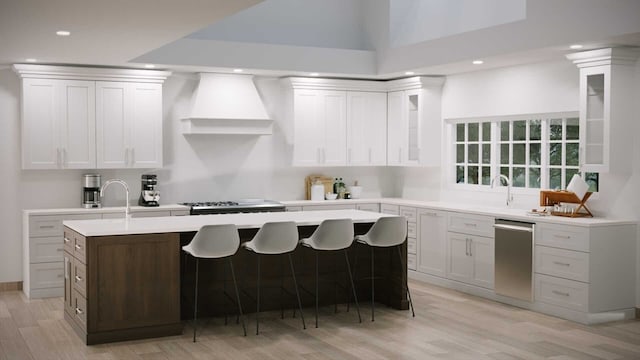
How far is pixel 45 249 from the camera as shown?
7961 mm

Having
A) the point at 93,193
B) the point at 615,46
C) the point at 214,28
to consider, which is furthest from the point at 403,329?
the point at 214,28

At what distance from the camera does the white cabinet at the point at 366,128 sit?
980cm

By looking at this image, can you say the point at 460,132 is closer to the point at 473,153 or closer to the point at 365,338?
the point at 473,153

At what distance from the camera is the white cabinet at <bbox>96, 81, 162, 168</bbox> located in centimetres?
840

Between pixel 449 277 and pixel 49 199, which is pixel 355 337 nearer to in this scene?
pixel 449 277

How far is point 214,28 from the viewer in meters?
9.15

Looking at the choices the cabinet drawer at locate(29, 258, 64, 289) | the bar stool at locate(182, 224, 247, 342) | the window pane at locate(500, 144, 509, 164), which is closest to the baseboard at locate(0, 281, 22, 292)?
the cabinet drawer at locate(29, 258, 64, 289)

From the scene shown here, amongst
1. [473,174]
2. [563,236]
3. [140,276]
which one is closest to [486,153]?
[473,174]

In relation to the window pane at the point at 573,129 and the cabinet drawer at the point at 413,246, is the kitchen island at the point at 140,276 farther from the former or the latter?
the window pane at the point at 573,129

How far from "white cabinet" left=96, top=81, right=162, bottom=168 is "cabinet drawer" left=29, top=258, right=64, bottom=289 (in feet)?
4.09

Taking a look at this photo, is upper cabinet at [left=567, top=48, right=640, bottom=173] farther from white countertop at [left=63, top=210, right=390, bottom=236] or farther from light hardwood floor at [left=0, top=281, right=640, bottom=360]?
white countertop at [left=63, top=210, right=390, bottom=236]

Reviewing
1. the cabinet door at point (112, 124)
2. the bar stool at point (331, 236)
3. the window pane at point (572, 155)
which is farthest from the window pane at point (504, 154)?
the cabinet door at point (112, 124)

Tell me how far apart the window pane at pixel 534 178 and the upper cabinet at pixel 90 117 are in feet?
13.9

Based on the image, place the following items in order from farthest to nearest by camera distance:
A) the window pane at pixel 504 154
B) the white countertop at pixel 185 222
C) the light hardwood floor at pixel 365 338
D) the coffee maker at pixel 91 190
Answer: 1. the window pane at pixel 504 154
2. the coffee maker at pixel 91 190
3. the white countertop at pixel 185 222
4. the light hardwood floor at pixel 365 338
